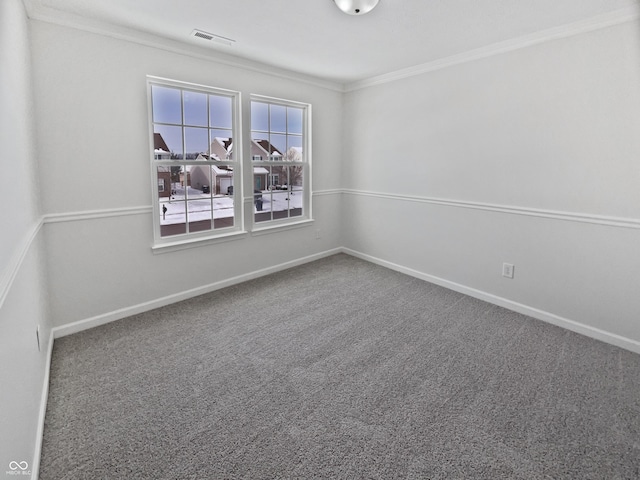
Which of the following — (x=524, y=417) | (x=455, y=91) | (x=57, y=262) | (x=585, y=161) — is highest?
(x=455, y=91)

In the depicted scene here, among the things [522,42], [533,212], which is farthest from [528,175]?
[522,42]

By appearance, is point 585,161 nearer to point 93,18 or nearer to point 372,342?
point 372,342

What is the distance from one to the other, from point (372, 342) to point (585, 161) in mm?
2176

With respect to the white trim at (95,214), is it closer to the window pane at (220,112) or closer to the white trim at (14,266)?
the white trim at (14,266)

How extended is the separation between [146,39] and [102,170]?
116 cm

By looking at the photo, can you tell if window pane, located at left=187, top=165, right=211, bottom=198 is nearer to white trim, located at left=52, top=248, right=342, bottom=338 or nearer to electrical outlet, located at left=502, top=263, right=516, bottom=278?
white trim, located at left=52, top=248, right=342, bottom=338

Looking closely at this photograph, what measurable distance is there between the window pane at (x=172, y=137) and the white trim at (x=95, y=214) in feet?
1.94

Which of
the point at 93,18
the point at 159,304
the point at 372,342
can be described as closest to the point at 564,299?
the point at 372,342

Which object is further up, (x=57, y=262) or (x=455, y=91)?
(x=455, y=91)

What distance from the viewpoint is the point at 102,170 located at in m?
2.77

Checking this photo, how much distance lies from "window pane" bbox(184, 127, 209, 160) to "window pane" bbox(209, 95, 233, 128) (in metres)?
0.14

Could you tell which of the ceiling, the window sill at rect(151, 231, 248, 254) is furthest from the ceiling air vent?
the window sill at rect(151, 231, 248, 254)

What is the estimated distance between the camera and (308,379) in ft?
7.21

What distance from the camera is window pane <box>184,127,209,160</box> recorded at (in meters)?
3.32
